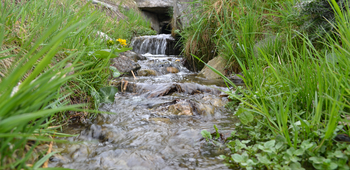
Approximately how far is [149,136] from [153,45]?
Result: 6693 millimetres

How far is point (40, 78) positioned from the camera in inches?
29.5

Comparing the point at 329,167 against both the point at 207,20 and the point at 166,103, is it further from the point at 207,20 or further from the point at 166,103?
the point at 207,20

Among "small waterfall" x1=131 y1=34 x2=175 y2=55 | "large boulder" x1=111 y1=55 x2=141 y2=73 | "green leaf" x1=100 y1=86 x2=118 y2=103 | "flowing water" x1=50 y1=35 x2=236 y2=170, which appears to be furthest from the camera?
"small waterfall" x1=131 y1=34 x2=175 y2=55

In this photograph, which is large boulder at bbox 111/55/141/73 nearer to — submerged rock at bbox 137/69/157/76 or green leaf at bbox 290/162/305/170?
submerged rock at bbox 137/69/157/76

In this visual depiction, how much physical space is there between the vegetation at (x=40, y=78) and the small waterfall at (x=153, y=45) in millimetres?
5704

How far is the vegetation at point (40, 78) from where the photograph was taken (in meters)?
0.68

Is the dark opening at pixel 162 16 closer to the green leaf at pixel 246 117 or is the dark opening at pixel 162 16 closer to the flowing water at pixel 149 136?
the flowing water at pixel 149 136

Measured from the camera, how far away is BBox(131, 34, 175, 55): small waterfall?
25.9 feet

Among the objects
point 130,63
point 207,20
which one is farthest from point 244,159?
point 130,63

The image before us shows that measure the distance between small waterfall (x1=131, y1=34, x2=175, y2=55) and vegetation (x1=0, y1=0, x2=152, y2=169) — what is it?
570 cm

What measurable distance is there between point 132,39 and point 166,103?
6377 millimetres

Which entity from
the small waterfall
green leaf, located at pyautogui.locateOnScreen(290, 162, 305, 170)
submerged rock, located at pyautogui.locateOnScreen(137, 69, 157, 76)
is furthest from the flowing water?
the small waterfall

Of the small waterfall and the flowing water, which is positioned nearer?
the flowing water

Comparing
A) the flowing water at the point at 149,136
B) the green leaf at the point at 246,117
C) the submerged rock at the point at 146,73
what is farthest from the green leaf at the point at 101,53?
the submerged rock at the point at 146,73
